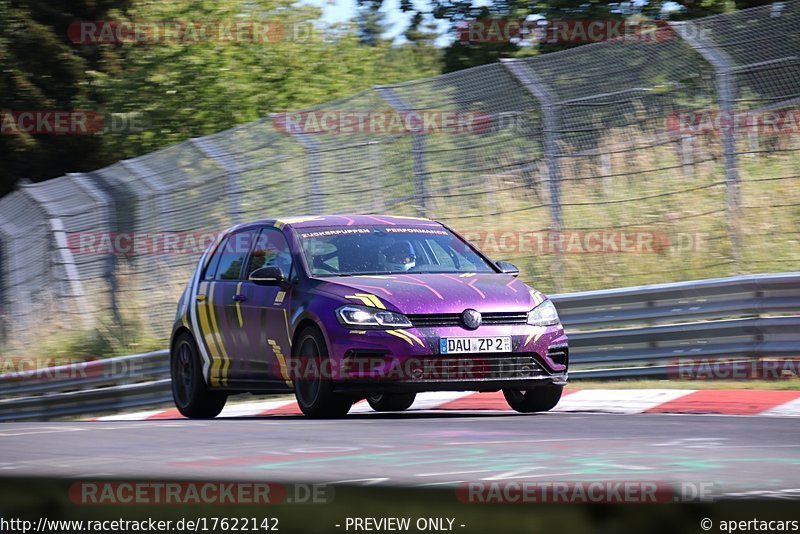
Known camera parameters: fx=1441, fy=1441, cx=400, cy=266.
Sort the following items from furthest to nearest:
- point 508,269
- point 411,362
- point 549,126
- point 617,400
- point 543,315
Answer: point 549,126 < point 617,400 < point 508,269 < point 543,315 < point 411,362

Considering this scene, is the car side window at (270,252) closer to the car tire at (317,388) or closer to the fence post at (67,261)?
the car tire at (317,388)

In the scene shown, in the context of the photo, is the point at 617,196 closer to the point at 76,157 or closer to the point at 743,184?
the point at 743,184

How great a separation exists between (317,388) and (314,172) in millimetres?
6211

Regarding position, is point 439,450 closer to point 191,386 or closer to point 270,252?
point 270,252

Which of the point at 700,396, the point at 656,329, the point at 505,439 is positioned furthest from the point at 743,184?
the point at 505,439

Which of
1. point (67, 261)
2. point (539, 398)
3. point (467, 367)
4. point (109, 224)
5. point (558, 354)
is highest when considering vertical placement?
point (467, 367)

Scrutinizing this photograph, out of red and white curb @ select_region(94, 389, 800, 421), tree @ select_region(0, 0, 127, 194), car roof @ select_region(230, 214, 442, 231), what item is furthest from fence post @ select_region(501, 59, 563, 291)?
tree @ select_region(0, 0, 127, 194)

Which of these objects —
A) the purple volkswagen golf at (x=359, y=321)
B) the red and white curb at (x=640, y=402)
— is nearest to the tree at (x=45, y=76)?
the red and white curb at (x=640, y=402)

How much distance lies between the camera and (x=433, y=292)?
9.27 meters

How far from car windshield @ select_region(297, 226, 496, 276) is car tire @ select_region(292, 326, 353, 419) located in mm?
559

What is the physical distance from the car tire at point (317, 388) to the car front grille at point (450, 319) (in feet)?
2.07

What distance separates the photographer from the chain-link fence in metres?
12.2

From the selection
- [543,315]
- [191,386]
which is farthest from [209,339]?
[543,315]

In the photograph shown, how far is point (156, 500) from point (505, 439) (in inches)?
175
